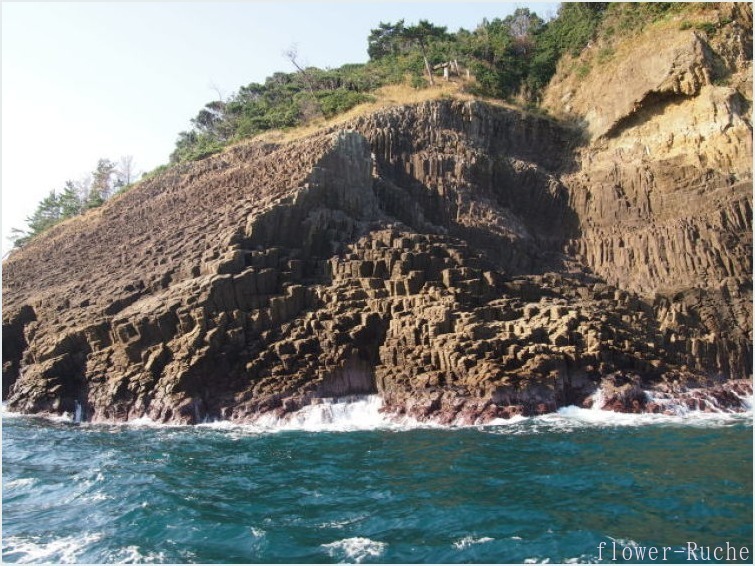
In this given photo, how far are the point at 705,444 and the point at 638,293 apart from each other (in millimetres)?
13726

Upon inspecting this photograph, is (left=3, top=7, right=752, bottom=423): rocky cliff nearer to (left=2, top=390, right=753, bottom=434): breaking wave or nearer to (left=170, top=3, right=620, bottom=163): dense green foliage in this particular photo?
(left=2, top=390, right=753, bottom=434): breaking wave

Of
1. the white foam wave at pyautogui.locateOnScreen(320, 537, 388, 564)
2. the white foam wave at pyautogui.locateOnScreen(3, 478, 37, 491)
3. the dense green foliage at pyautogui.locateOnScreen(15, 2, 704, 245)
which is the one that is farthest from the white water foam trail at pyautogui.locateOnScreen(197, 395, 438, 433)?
the dense green foliage at pyautogui.locateOnScreen(15, 2, 704, 245)

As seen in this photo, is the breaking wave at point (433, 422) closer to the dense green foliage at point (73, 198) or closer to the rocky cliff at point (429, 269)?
the rocky cliff at point (429, 269)

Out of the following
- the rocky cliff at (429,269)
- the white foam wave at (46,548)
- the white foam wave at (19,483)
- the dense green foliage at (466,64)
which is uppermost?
the dense green foliage at (466,64)

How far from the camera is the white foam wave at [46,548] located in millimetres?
10656

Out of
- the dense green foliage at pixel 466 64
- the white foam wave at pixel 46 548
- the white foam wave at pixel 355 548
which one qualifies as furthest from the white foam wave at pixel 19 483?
the dense green foliage at pixel 466 64

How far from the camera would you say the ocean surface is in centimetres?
1024

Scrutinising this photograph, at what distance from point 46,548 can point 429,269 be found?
15220mm

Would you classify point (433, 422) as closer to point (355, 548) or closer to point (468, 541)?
point (468, 541)

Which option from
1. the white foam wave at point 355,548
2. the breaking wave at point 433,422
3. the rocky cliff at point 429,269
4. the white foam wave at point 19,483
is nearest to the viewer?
the white foam wave at point 355,548

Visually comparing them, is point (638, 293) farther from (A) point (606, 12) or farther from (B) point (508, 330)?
(A) point (606, 12)

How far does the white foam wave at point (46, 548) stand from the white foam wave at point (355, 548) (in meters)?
4.04

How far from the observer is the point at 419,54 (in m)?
45.0

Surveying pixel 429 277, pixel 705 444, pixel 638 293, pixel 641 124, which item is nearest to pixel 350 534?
pixel 705 444
